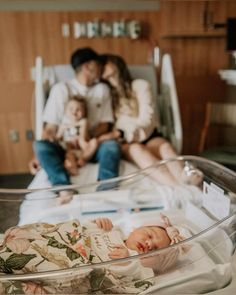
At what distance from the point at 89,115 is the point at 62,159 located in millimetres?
459

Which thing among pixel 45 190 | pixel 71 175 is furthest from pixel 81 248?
pixel 71 175

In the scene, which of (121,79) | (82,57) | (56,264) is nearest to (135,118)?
(121,79)

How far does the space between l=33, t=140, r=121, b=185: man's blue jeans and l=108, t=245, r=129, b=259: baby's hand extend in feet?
2.46

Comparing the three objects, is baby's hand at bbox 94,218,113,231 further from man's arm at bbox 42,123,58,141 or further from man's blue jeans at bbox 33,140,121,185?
man's arm at bbox 42,123,58,141

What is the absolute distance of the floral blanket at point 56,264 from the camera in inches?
28.0

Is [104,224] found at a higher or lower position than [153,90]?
lower

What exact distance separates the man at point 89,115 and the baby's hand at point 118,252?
0.80 meters

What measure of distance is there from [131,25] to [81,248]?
2.17m

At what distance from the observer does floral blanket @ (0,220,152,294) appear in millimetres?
710

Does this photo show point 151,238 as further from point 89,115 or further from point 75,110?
point 89,115

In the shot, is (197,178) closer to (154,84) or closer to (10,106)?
(154,84)

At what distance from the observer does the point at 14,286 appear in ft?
2.29

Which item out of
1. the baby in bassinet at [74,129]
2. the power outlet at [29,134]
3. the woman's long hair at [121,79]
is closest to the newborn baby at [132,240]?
the baby in bassinet at [74,129]

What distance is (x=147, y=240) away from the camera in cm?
100
